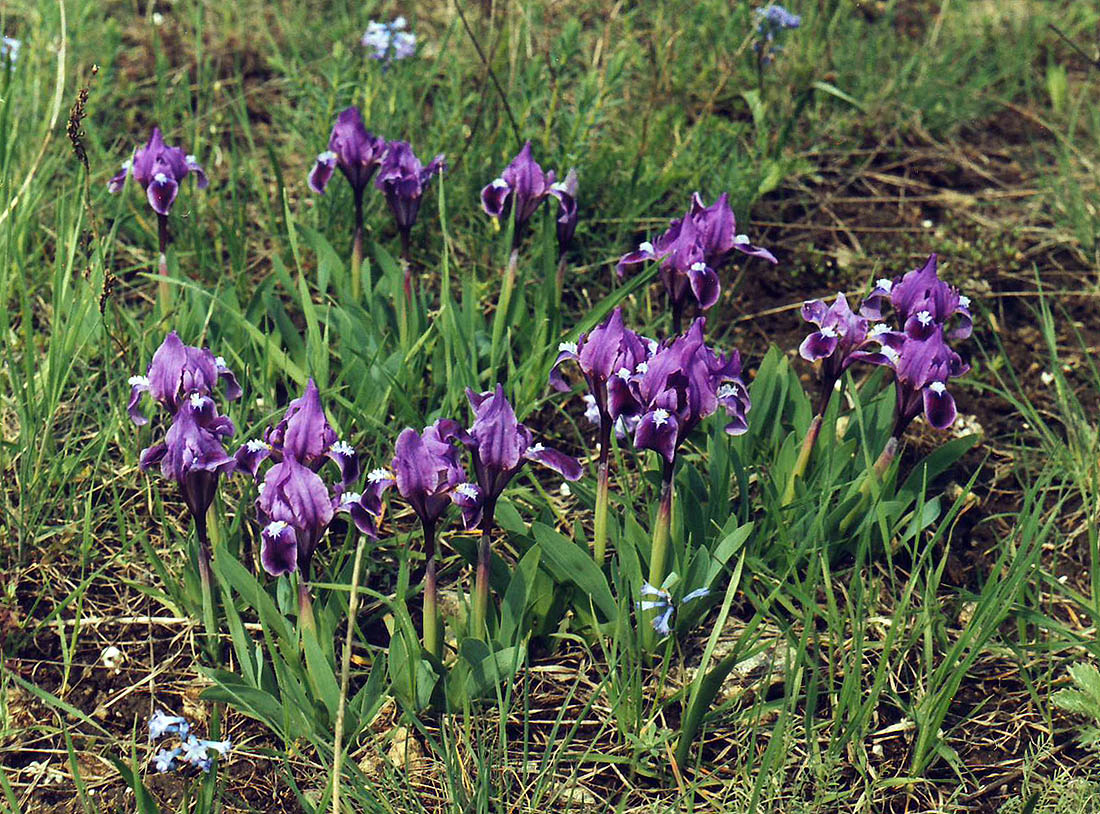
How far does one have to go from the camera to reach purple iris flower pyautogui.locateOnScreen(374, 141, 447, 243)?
9.71 ft

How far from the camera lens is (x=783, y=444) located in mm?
2715

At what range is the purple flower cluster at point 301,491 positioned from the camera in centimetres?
202

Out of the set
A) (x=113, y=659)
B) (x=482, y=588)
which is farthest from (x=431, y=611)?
(x=113, y=659)

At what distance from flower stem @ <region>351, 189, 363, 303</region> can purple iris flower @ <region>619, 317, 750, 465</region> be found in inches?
44.9

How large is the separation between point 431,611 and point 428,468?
341mm

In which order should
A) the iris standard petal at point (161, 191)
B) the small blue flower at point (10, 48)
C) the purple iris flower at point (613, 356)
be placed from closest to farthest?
the purple iris flower at point (613, 356)
the iris standard petal at point (161, 191)
the small blue flower at point (10, 48)

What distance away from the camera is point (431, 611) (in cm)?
223

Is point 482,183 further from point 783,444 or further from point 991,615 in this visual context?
point 991,615

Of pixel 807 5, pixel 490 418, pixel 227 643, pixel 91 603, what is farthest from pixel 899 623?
pixel 807 5

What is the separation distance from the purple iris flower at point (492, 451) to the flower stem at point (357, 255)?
108cm

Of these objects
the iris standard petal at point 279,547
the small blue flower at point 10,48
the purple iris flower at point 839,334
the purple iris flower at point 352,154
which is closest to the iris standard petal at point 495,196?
the purple iris flower at point 352,154

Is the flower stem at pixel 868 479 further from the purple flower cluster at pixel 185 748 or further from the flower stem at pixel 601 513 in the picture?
the purple flower cluster at pixel 185 748

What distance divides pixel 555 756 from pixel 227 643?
0.76 m

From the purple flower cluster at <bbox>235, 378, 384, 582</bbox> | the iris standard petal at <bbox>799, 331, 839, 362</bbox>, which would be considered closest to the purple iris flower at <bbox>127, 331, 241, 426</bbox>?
the purple flower cluster at <bbox>235, 378, 384, 582</bbox>
